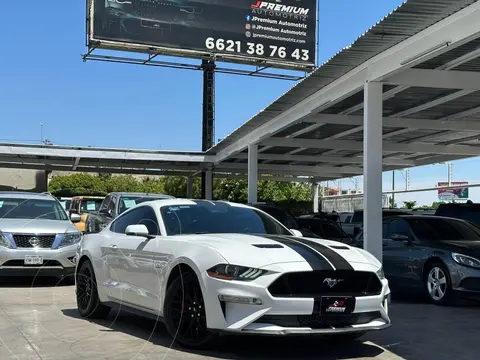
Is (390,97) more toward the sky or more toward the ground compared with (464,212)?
more toward the sky

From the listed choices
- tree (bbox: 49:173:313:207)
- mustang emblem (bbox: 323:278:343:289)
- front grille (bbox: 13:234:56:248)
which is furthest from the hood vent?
tree (bbox: 49:173:313:207)

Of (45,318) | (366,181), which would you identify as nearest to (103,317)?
(45,318)

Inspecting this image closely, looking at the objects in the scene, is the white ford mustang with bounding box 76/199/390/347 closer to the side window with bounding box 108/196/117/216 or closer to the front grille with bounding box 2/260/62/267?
the front grille with bounding box 2/260/62/267

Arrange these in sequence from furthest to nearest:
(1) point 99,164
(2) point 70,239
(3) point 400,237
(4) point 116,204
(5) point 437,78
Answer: (1) point 99,164 → (4) point 116,204 → (5) point 437,78 → (2) point 70,239 → (3) point 400,237

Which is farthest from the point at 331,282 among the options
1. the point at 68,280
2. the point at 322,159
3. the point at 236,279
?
the point at 322,159

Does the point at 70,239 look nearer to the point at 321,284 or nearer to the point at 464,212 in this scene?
the point at 321,284

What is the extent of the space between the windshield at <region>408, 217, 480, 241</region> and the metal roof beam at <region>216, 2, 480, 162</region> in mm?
2821

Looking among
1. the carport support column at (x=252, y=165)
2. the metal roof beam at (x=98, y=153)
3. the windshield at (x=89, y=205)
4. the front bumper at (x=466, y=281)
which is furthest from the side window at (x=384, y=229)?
the metal roof beam at (x=98, y=153)

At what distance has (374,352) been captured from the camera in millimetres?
6195

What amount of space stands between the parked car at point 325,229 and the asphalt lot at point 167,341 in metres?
5.45

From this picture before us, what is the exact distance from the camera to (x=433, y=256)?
9.77 metres

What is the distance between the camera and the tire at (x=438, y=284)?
9398mm

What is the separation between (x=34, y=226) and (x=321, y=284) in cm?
709

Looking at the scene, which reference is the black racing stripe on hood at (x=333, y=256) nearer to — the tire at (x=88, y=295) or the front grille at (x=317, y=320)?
the front grille at (x=317, y=320)
